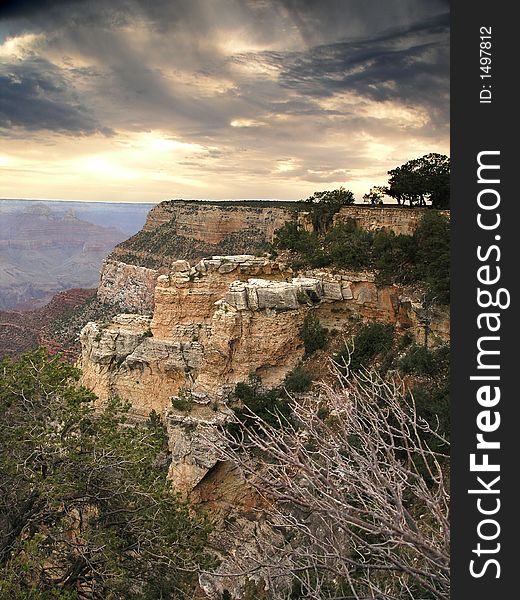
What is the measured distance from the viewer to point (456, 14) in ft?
12.7

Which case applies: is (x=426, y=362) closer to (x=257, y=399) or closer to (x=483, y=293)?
(x=257, y=399)

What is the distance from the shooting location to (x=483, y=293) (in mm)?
3809

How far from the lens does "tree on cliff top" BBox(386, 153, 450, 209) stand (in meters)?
23.6

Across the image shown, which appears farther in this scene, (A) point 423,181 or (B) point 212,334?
(A) point 423,181

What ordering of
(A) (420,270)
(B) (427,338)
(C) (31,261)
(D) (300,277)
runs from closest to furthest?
(B) (427,338) < (A) (420,270) < (D) (300,277) < (C) (31,261)

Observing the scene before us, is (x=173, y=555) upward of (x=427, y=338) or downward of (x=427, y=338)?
downward

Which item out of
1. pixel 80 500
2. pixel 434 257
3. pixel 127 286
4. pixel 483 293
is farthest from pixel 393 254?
pixel 127 286

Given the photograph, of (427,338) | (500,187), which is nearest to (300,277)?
(427,338)

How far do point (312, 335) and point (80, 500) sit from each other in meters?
9.34

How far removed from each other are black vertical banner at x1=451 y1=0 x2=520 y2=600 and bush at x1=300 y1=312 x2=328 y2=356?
13.4 meters

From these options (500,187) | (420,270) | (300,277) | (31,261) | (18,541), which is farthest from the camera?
(31,261)

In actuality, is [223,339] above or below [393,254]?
below

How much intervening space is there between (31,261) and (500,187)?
21243 cm

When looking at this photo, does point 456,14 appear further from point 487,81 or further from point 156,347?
point 156,347
